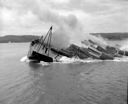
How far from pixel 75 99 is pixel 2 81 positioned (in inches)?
599

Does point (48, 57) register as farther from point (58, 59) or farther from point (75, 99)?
point (75, 99)

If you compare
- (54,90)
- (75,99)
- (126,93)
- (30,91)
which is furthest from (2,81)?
(126,93)

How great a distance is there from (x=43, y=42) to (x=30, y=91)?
28.1m

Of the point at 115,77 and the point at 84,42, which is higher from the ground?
the point at 84,42

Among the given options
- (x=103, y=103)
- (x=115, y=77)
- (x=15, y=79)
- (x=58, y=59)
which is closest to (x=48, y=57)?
(x=58, y=59)

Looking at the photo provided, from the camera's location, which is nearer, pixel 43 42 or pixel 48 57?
pixel 48 57

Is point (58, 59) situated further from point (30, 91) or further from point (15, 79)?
point (30, 91)

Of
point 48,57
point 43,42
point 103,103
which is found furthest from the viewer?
point 43,42

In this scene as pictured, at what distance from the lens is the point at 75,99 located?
20.5 metres

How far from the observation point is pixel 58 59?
4750cm

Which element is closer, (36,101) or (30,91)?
(36,101)

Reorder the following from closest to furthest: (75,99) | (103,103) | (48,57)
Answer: (103,103), (75,99), (48,57)

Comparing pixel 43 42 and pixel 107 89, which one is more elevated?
pixel 43 42

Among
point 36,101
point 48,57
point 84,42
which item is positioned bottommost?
point 36,101
